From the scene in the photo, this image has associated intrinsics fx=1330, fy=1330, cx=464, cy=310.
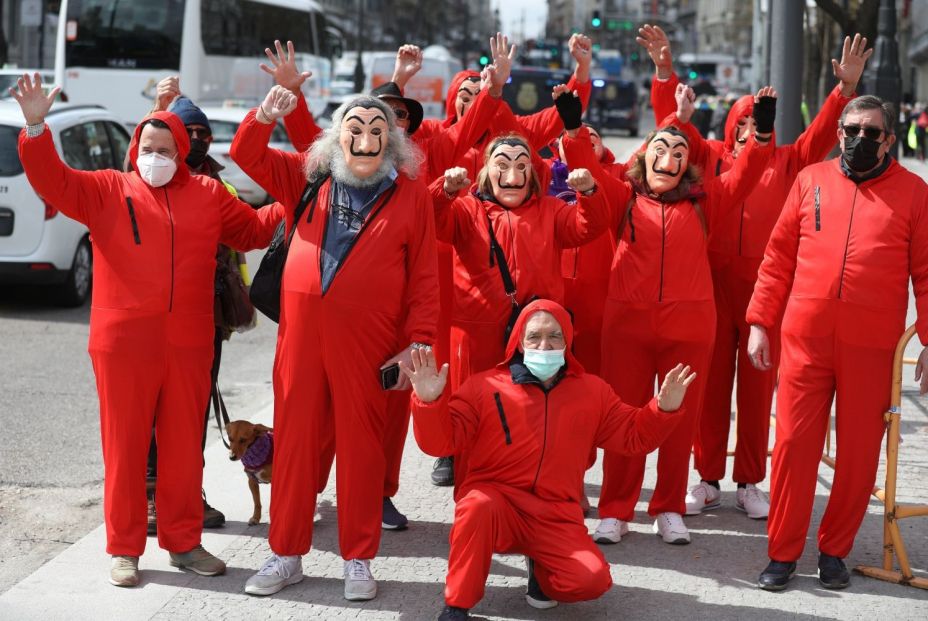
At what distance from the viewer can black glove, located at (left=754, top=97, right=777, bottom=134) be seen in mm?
5641

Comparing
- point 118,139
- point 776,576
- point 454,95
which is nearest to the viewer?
point 776,576

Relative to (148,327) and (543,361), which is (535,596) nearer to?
(543,361)

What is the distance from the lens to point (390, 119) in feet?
17.4

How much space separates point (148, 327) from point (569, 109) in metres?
2.00

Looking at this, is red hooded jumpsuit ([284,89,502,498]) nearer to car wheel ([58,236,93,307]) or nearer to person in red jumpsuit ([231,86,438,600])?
person in red jumpsuit ([231,86,438,600])

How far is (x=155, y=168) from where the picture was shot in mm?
5156

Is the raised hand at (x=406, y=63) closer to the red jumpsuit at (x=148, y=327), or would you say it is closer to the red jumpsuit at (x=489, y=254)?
the red jumpsuit at (x=489, y=254)

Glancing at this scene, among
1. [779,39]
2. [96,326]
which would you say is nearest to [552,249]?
[96,326]

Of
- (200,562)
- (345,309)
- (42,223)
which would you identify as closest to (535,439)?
(345,309)

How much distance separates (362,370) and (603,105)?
133ft

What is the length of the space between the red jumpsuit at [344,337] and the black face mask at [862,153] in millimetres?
1651

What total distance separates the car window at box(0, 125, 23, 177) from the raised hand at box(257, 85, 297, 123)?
671 centimetres

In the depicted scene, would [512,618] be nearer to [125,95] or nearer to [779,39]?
[779,39]

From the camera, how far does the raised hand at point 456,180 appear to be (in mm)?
5453
